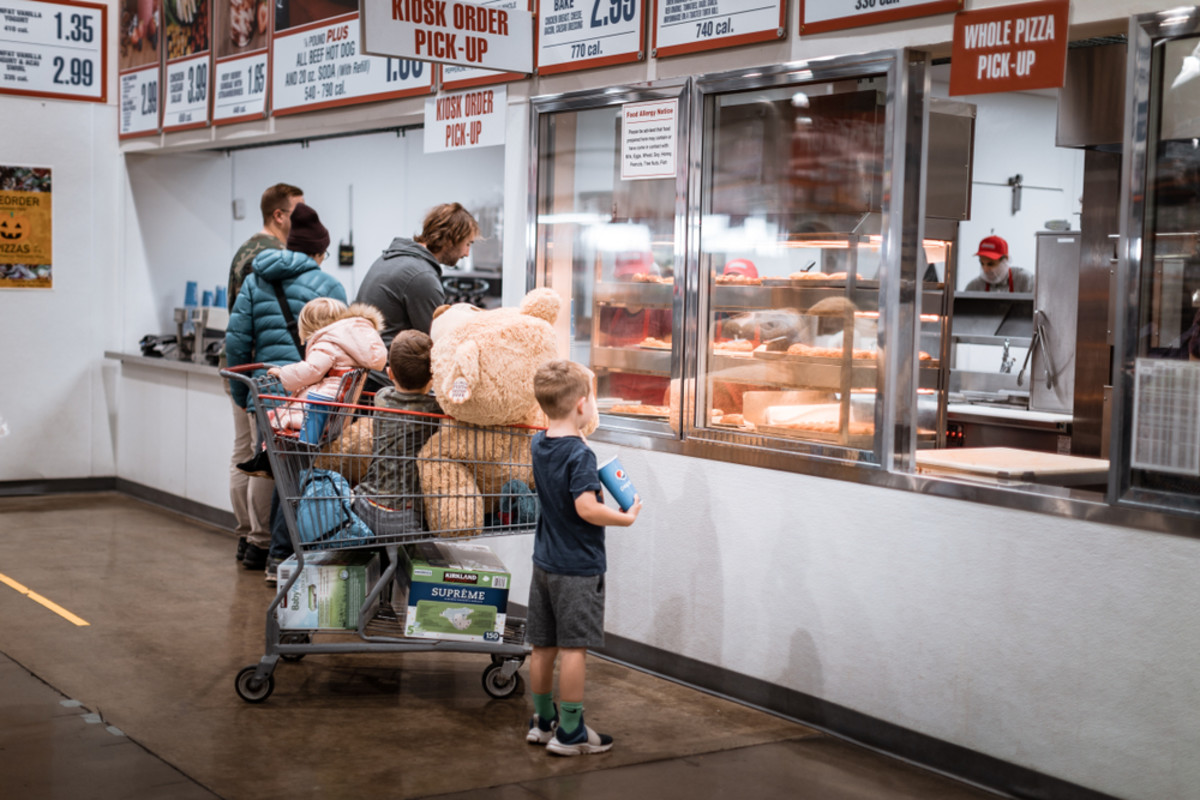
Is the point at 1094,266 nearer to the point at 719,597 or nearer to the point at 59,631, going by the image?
the point at 719,597

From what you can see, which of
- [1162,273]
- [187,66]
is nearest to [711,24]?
[1162,273]

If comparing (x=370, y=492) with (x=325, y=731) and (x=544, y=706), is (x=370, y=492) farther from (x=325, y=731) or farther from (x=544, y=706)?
(x=544, y=706)

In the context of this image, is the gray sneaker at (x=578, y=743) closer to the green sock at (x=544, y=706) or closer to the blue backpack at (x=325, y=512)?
→ the green sock at (x=544, y=706)

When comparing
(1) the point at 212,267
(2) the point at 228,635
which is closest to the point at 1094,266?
(2) the point at 228,635

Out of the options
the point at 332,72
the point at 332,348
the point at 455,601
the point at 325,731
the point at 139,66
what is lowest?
the point at 325,731

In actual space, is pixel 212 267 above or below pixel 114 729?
above

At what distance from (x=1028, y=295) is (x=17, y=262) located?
724 cm

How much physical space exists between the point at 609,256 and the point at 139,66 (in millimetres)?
5204

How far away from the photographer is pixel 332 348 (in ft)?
17.3

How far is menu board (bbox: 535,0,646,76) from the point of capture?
5312 mm

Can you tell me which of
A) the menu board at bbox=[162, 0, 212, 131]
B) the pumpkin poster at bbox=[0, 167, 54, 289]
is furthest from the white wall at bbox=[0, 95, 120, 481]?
the menu board at bbox=[162, 0, 212, 131]

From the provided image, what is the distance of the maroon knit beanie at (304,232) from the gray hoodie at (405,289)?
73cm

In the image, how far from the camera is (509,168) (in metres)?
6.03

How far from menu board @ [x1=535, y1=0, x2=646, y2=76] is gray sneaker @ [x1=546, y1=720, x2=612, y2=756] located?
2780 mm
